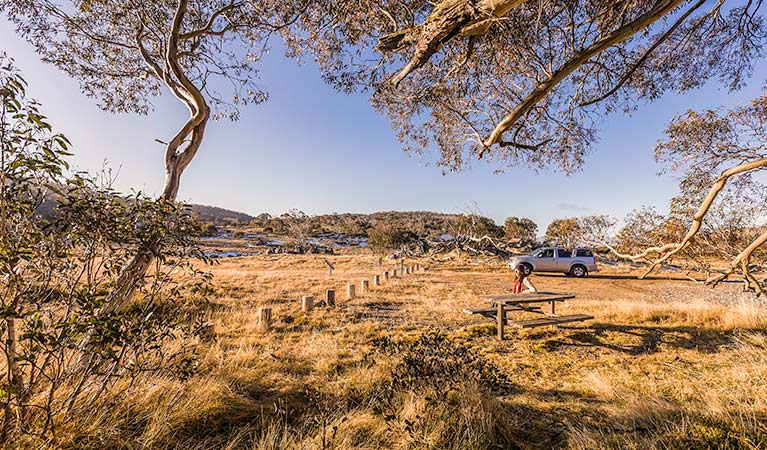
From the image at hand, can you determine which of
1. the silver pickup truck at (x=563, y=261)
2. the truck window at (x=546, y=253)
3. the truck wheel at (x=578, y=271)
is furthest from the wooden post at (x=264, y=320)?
the truck wheel at (x=578, y=271)

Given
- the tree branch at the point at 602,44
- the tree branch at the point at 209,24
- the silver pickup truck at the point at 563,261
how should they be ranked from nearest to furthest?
1. the tree branch at the point at 602,44
2. the tree branch at the point at 209,24
3. the silver pickup truck at the point at 563,261

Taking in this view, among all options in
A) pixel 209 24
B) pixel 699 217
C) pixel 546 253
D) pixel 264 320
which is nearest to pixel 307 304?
pixel 264 320

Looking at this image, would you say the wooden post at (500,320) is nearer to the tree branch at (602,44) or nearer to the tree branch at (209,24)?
the tree branch at (602,44)

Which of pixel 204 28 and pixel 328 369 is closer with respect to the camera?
pixel 328 369

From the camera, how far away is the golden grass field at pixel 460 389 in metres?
2.57

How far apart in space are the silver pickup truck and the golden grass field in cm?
1007

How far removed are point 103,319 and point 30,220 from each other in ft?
2.74

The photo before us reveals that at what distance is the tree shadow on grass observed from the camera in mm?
5539

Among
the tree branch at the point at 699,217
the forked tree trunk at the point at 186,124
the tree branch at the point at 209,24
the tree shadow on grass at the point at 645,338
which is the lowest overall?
the tree shadow on grass at the point at 645,338

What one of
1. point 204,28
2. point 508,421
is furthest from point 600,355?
point 204,28

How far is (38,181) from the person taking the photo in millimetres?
2045

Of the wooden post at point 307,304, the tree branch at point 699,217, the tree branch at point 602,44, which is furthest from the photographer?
the wooden post at point 307,304

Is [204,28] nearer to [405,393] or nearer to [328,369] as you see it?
[328,369]

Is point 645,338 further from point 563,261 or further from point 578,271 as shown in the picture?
point 578,271
